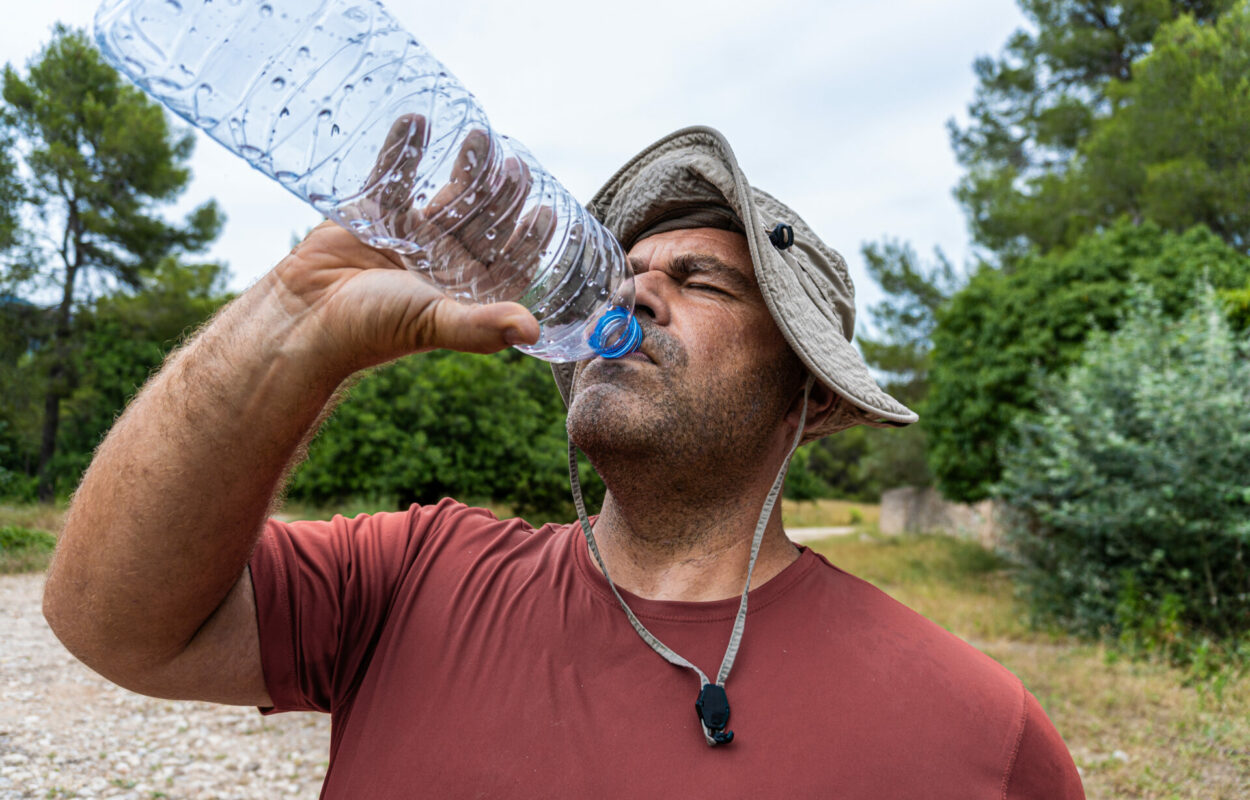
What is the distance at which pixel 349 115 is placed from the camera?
1659mm

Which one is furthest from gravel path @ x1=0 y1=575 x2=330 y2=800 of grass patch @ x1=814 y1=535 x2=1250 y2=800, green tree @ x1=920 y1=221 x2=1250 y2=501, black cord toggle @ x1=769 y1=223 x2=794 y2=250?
green tree @ x1=920 y1=221 x2=1250 y2=501

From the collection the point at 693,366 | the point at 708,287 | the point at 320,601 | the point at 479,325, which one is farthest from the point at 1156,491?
the point at 479,325

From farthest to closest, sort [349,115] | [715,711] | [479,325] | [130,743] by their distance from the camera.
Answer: [130,743] → [349,115] → [715,711] → [479,325]

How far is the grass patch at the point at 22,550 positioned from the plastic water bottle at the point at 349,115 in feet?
24.7

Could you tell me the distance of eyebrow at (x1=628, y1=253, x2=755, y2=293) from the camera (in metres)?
1.93

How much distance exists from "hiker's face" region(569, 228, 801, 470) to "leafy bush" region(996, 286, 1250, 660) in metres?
5.90

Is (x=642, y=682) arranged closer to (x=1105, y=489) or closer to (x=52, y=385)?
(x=1105, y=489)

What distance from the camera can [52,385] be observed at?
1093cm

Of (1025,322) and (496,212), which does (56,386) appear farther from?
(1025,322)

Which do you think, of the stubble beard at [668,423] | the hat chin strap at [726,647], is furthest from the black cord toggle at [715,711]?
the stubble beard at [668,423]

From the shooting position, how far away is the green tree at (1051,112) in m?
18.0

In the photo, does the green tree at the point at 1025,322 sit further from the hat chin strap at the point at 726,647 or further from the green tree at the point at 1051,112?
the hat chin strap at the point at 726,647

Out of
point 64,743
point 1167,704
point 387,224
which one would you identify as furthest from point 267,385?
point 1167,704

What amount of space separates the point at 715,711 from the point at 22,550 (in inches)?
327
